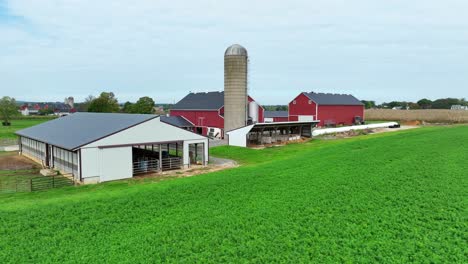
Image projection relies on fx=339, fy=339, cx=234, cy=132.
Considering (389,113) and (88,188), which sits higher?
(389,113)

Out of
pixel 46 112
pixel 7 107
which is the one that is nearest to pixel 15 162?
pixel 7 107

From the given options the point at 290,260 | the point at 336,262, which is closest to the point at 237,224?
the point at 290,260

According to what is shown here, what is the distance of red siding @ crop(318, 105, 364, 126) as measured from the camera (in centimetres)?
5501

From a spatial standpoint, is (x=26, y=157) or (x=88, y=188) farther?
(x=26, y=157)

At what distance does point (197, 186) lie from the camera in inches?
595

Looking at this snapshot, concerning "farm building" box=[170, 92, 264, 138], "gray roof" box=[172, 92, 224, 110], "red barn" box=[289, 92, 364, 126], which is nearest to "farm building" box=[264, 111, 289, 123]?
"red barn" box=[289, 92, 364, 126]

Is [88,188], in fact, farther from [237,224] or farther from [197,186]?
[237,224]

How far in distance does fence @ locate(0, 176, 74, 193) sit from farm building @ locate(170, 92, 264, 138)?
80.8 feet

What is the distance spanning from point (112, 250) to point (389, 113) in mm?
79737

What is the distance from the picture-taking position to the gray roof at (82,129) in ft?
68.0

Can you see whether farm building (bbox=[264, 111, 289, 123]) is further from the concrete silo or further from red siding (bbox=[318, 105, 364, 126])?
the concrete silo

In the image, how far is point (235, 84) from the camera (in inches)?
1540

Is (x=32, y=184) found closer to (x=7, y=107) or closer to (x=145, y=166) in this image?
(x=145, y=166)

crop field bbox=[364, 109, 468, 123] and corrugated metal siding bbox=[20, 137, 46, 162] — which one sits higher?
crop field bbox=[364, 109, 468, 123]
